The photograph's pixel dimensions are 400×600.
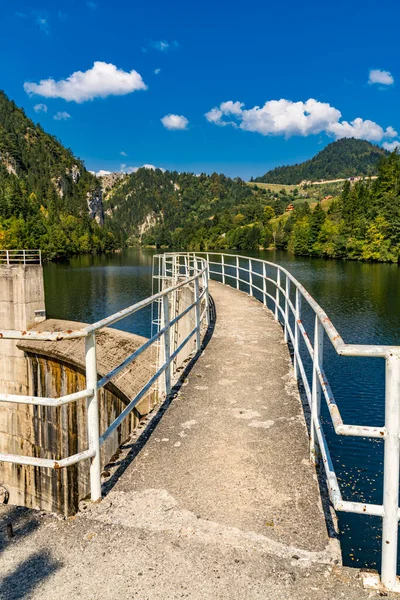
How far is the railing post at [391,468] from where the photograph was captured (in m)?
2.46

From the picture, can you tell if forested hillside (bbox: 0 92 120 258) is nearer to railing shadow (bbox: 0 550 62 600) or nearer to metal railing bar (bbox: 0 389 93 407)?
metal railing bar (bbox: 0 389 93 407)

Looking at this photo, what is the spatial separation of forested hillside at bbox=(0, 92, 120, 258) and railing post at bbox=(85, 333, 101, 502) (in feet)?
241

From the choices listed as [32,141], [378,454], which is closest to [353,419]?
[378,454]

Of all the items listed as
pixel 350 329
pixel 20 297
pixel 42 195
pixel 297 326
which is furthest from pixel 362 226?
pixel 42 195

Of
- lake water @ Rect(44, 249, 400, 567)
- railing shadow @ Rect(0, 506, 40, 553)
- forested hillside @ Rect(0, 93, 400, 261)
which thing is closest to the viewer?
railing shadow @ Rect(0, 506, 40, 553)

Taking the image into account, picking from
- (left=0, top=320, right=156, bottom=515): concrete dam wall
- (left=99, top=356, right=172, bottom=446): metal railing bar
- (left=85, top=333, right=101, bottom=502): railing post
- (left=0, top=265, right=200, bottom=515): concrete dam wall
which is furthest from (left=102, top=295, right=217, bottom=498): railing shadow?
(left=0, top=320, right=156, bottom=515): concrete dam wall

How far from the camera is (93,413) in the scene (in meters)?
3.41

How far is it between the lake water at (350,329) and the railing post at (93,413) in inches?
241

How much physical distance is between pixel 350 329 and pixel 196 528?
69.8ft

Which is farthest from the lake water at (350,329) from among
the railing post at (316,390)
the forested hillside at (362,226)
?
the forested hillside at (362,226)

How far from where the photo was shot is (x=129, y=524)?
10.4ft

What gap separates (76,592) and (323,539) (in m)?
1.65

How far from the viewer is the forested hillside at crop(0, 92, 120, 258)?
291 ft

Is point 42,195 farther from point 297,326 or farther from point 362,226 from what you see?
point 297,326
